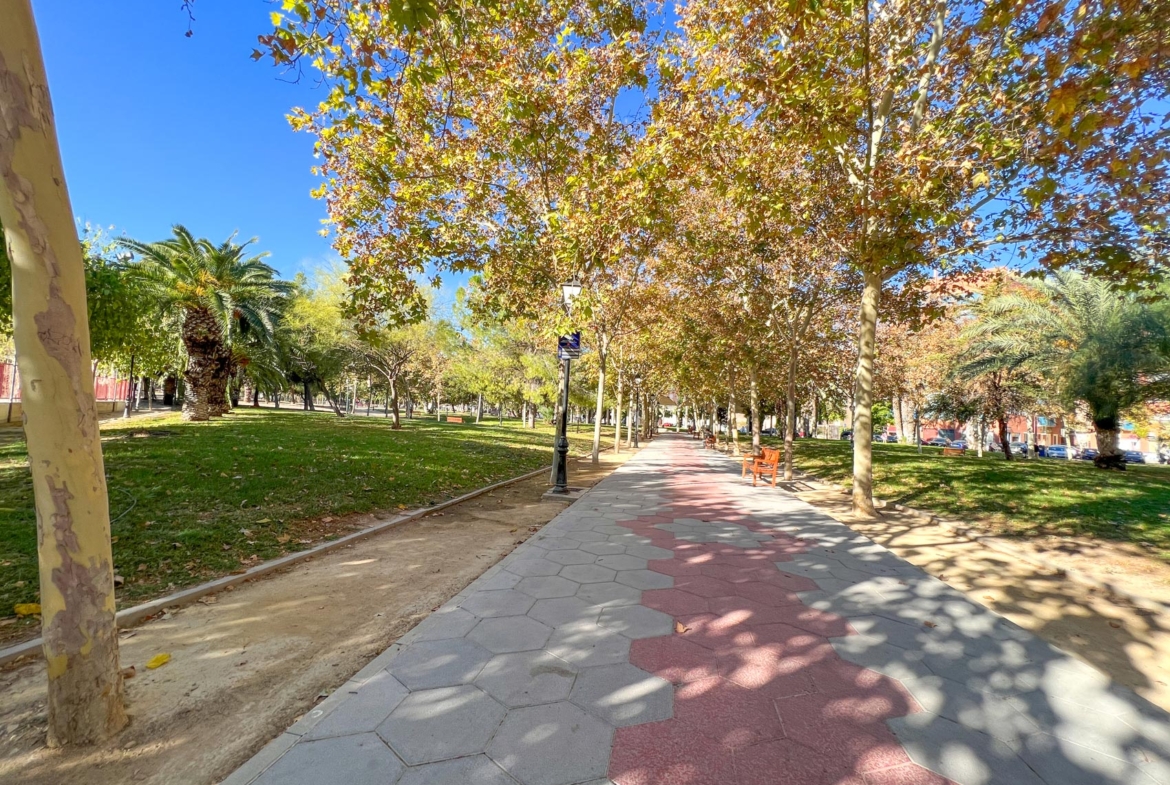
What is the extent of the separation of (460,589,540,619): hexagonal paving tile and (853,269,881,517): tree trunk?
6.71 metres

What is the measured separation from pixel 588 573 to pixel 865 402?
6.52m

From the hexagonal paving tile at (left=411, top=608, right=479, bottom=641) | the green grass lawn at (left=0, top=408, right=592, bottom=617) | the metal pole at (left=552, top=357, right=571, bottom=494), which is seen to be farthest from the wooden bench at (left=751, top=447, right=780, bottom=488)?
the hexagonal paving tile at (left=411, top=608, right=479, bottom=641)

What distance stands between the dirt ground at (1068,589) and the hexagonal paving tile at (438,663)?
4.05 metres

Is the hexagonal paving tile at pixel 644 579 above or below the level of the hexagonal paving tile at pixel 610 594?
below

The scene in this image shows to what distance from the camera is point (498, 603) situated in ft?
12.1

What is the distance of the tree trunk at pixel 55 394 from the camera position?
1.94 m

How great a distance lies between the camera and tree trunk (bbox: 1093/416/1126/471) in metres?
14.0

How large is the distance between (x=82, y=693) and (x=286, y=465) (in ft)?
A: 24.1

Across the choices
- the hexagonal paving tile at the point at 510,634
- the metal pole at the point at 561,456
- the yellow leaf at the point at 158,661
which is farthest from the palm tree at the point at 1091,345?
the yellow leaf at the point at 158,661

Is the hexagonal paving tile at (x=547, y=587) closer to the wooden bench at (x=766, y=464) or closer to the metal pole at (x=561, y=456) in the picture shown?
the metal pole at (x=561, y=456)

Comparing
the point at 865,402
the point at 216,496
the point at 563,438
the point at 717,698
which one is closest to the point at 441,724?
the point at 717,698

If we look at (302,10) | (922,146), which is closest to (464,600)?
(302,10)

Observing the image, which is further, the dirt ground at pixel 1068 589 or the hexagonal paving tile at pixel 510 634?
the dirt ground at pixel 1068 589

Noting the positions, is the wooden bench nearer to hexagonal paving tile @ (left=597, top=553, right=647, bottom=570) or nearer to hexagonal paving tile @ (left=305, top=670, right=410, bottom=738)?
hexagonal paving tile @ (left=597, top=553, right=647, bottom=570)
